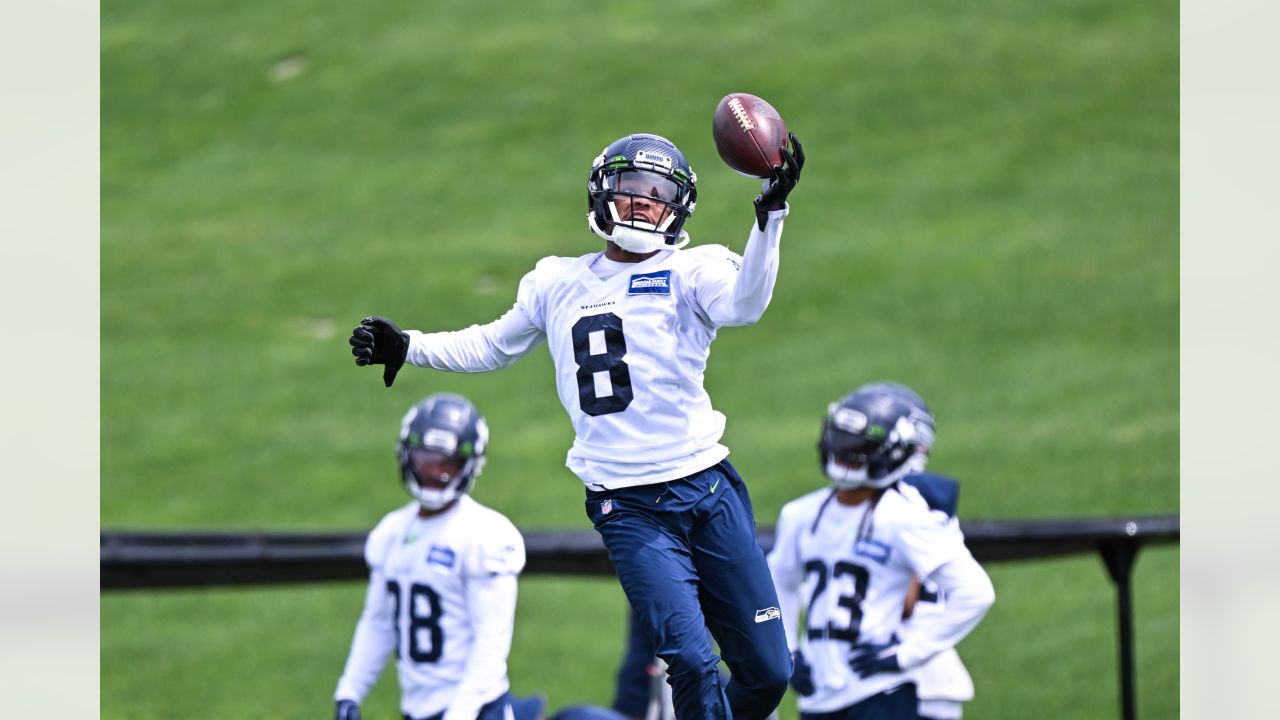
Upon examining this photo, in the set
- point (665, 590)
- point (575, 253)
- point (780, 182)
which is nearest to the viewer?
point (780, 182)

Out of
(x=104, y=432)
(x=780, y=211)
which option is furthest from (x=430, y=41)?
(x=780, y=211)

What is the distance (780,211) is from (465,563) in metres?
2.79

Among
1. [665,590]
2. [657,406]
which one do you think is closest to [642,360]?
[657,406]

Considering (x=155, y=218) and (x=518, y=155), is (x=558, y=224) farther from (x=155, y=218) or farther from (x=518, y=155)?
(x=155, y=218)

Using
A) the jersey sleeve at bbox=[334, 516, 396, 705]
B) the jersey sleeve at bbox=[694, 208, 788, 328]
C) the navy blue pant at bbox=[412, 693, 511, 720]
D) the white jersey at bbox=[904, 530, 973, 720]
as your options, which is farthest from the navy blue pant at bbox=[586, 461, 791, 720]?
the jersey sleeve at bbox=[334, 516, 396, 705]

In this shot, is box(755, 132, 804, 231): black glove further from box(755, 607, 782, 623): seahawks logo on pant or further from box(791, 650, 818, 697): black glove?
box(791, 650, 818, 697): black glove

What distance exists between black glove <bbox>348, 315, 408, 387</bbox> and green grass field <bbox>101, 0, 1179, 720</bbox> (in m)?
9.13

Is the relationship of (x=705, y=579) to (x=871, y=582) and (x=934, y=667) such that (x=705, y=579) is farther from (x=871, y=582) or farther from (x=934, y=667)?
(x=934, y=667)

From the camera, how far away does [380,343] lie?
17.7 ft

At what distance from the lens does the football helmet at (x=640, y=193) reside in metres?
5.37

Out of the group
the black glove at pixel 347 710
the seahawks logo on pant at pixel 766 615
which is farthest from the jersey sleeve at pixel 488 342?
the black glove at pixel 347 710

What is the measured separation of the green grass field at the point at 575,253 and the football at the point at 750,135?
953cm

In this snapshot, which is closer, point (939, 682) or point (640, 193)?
point (640, 193)

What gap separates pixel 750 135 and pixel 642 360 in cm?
86
